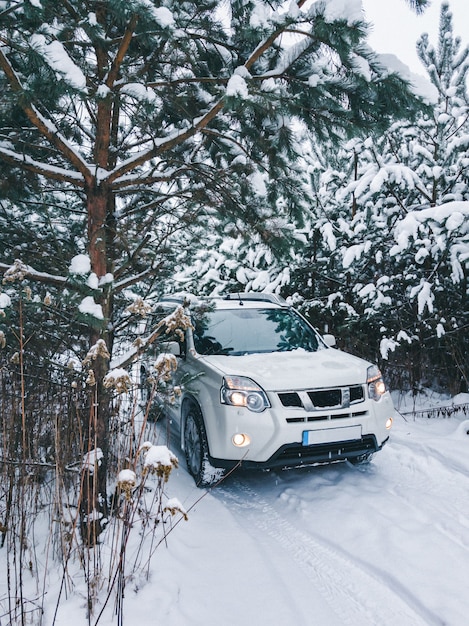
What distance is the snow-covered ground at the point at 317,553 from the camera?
2.46m

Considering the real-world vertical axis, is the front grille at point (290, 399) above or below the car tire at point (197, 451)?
above

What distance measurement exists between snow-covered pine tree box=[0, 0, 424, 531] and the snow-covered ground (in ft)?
2.66

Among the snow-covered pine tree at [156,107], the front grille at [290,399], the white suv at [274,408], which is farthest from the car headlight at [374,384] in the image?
the snow-covered pine tree at [156,107]

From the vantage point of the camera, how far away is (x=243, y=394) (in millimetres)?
3846

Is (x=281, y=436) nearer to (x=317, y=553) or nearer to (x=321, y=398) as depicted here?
(x=321, y=398)

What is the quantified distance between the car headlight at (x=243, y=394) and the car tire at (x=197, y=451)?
47cm

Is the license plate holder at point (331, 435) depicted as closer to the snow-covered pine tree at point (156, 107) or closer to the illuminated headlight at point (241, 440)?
the illuminated headlight at point (241, 440)

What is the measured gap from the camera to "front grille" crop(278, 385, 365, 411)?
3824mm

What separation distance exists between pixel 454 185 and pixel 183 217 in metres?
4.82

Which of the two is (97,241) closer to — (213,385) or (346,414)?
(213,385)

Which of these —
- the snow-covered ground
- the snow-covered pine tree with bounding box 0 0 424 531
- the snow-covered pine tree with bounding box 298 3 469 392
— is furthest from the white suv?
the snow-covered pine tree with bounding box 298 3 469 392

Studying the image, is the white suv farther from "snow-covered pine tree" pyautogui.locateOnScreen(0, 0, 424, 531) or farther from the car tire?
"snow-covered pine tree" pyautogui.locateOnScreen(0, 0, 424, 531)

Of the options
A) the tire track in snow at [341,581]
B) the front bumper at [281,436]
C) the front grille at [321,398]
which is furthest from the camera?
the front grille at [321,398]

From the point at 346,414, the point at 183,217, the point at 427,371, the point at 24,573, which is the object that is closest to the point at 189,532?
the point at 24,573
